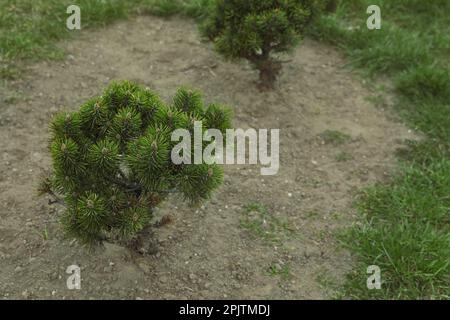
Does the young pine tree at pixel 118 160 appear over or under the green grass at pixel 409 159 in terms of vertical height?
over

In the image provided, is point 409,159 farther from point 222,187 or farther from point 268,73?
point 222,187

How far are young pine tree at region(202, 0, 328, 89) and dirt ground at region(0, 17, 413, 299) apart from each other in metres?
0.63

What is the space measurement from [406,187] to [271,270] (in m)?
1.52

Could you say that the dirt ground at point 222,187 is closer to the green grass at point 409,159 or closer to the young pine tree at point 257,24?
the green grass at point 409,159

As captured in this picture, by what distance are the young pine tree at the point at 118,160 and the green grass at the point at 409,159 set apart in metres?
1.54

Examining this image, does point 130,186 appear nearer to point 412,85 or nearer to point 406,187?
point 406,187

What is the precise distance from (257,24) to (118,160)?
2.35 meters

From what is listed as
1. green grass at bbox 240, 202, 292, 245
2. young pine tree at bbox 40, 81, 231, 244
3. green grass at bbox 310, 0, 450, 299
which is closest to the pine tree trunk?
green grass at bbox 310, 0, 450, 299

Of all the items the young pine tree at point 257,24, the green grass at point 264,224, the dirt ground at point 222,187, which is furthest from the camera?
the young pine tree at point 257,24

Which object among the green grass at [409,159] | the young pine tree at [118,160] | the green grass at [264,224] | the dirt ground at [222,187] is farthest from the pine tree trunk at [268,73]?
the young pine tree at [118,160]

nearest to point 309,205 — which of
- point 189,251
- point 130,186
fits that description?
point 189,251

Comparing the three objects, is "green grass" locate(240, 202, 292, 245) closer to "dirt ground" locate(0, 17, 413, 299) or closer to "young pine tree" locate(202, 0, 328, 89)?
"dirt ground" locate(0, 17, 413, 299)

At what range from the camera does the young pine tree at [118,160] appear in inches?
119

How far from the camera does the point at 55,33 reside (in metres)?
6.36
